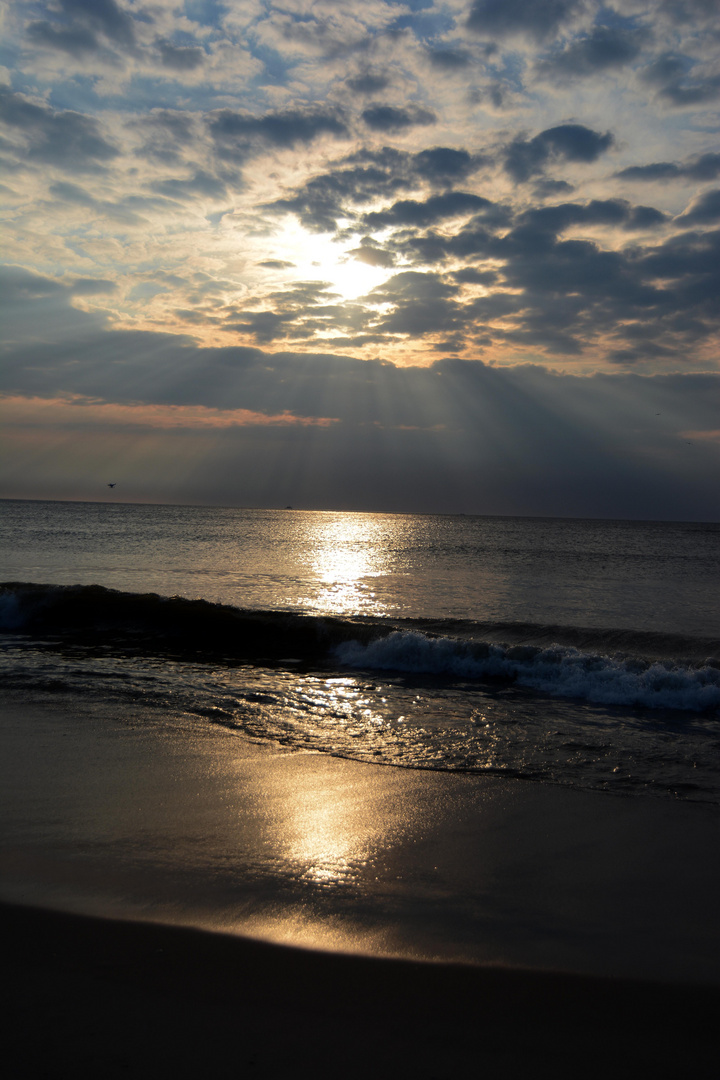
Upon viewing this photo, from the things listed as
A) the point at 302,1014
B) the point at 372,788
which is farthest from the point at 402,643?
the point at 302,1014

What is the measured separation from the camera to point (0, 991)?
3.10 metres

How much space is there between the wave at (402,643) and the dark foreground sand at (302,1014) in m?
7.67

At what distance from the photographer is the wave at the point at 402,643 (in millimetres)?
10711

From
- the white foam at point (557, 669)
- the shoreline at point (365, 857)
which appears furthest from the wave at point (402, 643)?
the shoreline at point (365, 857)

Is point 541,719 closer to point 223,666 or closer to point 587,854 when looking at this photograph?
point 587,854

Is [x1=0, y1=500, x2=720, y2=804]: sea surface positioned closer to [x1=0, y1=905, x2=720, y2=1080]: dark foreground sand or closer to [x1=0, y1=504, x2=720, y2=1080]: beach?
[x1=0, y1=504, x2=720, y2=1080]: beach

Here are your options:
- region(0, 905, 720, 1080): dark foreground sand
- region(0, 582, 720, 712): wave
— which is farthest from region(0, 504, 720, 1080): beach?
region(0, 582, 720, 712): wave

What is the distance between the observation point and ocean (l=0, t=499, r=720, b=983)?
3.96m

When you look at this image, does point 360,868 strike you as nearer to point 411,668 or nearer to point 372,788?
point 372,788

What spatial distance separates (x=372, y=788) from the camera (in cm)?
614

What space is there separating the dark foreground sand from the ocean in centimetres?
20

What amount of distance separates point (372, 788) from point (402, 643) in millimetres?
6944

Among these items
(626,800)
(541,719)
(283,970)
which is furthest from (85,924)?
(541,719)

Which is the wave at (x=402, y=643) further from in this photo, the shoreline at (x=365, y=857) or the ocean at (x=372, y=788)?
the shoreline at (x=365, y=857)
